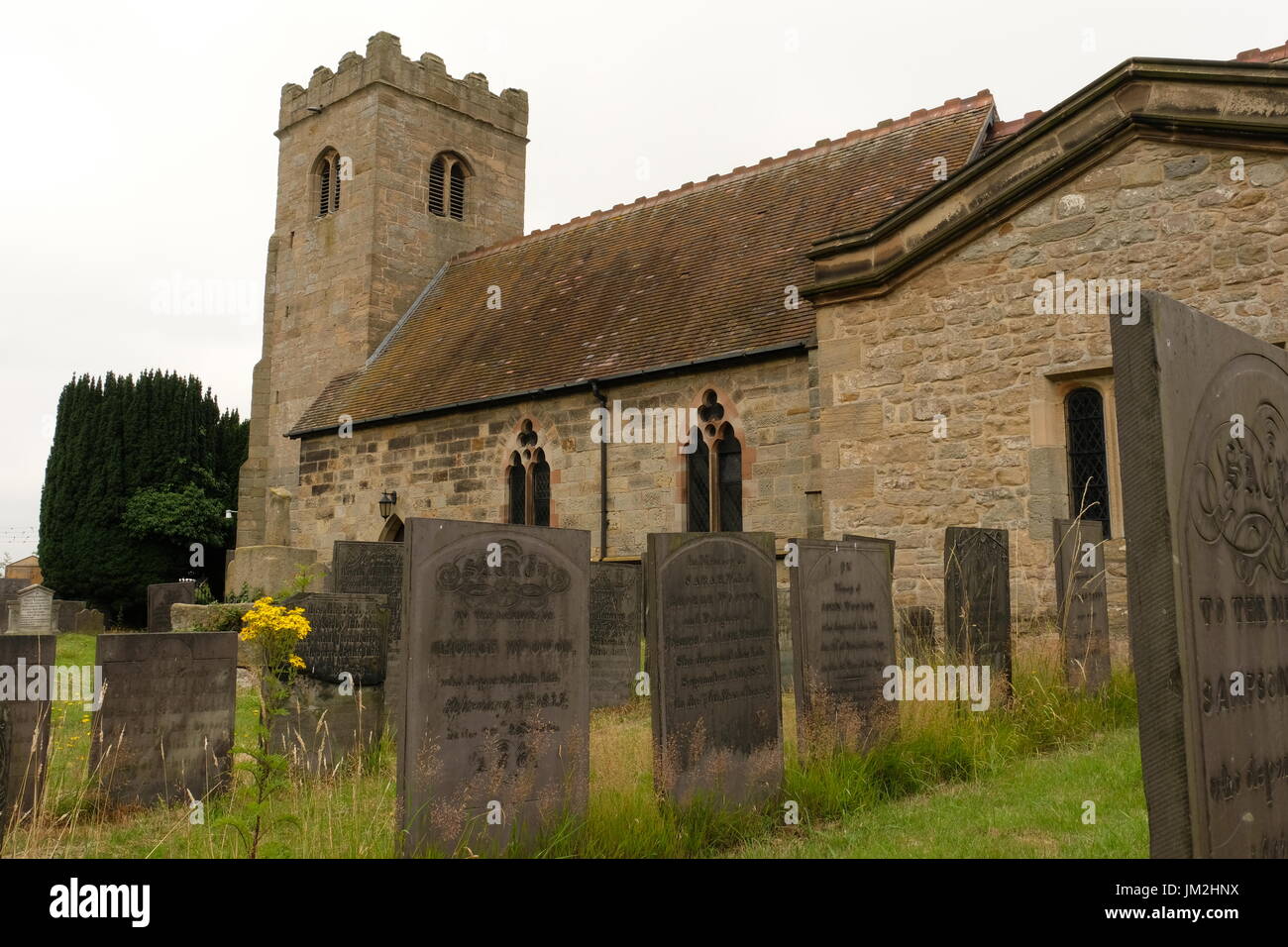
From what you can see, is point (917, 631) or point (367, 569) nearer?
point (917, 631)

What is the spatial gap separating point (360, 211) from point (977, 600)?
18.2 meters

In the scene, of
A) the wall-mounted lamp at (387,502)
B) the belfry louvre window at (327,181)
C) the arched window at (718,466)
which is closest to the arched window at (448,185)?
the belfry louvre window at (327,181)

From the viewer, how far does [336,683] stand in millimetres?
7336

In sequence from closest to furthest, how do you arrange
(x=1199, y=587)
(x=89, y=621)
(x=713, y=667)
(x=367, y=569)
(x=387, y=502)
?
(x=1199, y=587) → (x=713, y=667) → (x=367, y=569) → (x=387, y=502) → (x=89, y=621)

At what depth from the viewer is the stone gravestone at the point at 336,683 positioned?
23.4ft

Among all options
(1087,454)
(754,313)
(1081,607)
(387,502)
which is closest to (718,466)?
(754,313)

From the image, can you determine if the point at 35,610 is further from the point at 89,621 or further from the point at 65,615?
the point at 89,621

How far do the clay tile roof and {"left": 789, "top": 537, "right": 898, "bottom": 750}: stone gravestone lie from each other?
6.40m

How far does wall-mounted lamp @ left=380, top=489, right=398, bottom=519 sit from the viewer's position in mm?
18234

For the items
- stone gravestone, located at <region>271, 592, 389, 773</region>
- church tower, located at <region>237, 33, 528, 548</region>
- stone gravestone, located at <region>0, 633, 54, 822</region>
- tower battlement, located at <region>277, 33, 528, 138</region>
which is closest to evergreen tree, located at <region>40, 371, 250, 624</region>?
church tower, located at <region>237, 33, 528, 548</region>

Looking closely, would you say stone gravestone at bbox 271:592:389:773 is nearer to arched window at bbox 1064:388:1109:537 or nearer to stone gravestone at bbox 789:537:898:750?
stone gravestone at bbox 789:537:898:750

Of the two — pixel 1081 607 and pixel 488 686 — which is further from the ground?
pixel 1081 607
